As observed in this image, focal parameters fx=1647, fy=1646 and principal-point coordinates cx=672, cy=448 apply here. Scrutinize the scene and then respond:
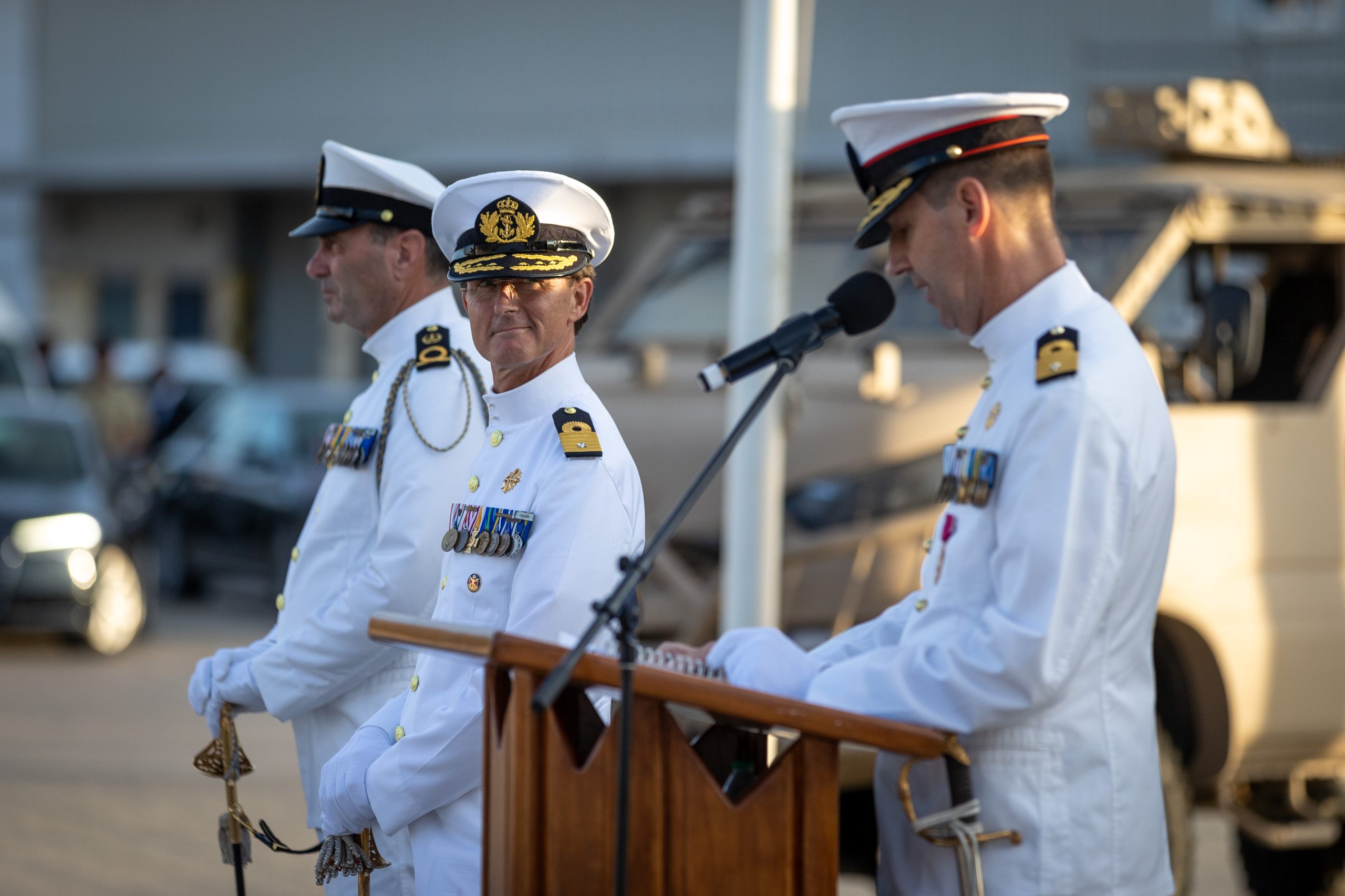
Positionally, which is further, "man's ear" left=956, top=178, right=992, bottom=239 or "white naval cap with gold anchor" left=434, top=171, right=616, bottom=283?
"white naval cap with gold anchor" left=434, top=171, right=616, bottom=283

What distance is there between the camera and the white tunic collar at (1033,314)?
7.95 feet

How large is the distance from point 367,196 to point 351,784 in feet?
4.17

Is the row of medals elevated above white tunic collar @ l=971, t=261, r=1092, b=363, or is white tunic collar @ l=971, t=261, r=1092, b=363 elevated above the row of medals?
white tunic collar @ l=971, t=261, r=1092, b=363

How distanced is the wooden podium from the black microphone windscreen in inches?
23.5

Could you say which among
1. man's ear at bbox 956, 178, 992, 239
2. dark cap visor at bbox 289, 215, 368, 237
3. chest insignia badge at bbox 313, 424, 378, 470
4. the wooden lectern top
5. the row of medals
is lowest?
A: the wooden lectern top

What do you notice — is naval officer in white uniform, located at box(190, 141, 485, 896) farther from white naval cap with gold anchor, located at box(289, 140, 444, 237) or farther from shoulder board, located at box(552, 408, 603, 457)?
shoulder board, located at box(552, 408, 603, 457)

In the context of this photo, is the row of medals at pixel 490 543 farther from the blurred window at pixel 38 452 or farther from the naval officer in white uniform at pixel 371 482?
the blurred window at pixel 38 452

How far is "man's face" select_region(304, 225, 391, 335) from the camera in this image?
135 inches

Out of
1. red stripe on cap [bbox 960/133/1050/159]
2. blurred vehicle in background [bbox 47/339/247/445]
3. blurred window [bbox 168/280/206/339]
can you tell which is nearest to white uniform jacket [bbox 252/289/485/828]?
red stripe on cap [bbox 960/133/1050/159]

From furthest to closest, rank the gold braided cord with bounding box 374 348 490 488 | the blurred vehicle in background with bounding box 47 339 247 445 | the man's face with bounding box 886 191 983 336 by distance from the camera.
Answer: the blurred vehicle in background with bounding box 47 339 247 445
the gold braided cord with bounding box 374 348 490 488
the man's face with bounding box 886 191 983 336

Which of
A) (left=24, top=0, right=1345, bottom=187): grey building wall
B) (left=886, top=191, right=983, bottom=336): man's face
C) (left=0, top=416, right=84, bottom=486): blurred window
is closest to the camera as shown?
(left=886, top=191, right=983, bottom=336): man's face

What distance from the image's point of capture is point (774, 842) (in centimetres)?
219

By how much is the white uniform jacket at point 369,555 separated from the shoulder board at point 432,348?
0.05ft

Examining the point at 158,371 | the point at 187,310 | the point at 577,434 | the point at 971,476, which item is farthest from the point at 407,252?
the point at 187,310
